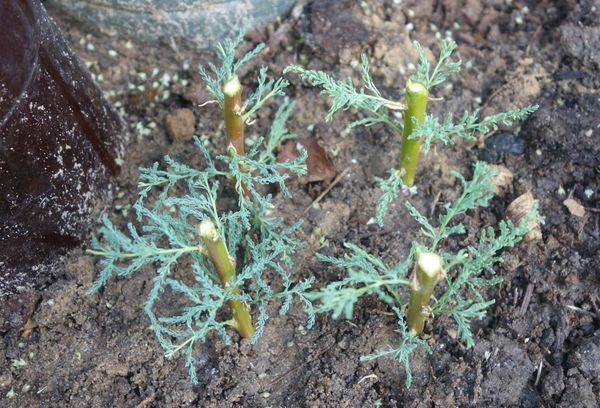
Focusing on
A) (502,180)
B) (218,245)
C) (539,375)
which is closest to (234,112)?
(218,245)

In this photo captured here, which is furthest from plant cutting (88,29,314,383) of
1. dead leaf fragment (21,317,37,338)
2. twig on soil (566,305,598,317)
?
twig on soil (566,305,598,317)

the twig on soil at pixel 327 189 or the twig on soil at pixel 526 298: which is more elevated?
the twig on soil at pixel 327 189

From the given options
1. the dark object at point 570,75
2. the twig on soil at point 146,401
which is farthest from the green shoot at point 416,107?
the twig on soil at point 146,401

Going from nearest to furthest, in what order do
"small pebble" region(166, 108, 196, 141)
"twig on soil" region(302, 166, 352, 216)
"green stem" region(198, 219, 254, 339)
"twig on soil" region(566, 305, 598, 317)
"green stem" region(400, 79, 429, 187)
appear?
"green stem" region(198, 219, 254, 339)
"green stem" region(400, 79, 429, 187)
"twig on soil" region(566, 305, 598, 317)
"twig on soil" region(302, 166, 352, 216)
"small pebble" region(166, 108, 196, 141)

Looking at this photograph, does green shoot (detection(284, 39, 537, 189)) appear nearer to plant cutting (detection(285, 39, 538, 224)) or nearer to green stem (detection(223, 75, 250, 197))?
plant cutting (detection(285, 39, 538, 224))

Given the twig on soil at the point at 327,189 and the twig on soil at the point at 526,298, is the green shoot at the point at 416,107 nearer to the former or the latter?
the twig on soil at the point at 327,189

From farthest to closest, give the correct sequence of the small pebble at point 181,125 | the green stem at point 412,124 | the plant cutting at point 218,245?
the small pebble at point 181,125, the green stem at point 412,124, the plant cutting at point 218,245
